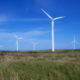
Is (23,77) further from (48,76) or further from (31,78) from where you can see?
(48,76)

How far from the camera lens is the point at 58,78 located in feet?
24.9

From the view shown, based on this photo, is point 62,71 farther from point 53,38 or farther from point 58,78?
point 53,38

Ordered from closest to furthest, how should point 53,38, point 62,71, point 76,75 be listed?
point 76,75, point 62,71, point 53,38

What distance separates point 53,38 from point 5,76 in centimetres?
2999

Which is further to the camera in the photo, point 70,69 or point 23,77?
point 70,69

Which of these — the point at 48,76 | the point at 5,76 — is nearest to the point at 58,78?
the point at 48,76

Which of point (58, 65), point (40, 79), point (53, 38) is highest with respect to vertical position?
point (53, 38)

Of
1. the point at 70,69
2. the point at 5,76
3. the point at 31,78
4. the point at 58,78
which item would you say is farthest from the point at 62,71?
the point at 5,76

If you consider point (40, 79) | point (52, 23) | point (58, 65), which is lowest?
point (40, 79)

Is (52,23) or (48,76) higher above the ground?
(52,23)

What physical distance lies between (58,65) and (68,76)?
5.94 ft

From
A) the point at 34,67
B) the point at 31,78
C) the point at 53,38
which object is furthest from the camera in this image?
the point at 53,38

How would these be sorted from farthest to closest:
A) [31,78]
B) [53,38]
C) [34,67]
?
[53,38]
[34,67]
[31,78]

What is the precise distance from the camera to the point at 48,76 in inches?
319
